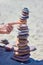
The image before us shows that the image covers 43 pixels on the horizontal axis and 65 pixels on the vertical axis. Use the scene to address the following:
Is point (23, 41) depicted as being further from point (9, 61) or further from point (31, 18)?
point (31, 18)

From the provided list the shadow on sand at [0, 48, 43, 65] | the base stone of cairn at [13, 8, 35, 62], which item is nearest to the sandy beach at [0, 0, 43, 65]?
the shadow on sand at [0, 48, 43, 65]

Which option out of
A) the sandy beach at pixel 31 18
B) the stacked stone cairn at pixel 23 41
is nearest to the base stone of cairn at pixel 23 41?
the stacked stone cairn at pixel 23 41

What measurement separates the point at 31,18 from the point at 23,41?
237 cm

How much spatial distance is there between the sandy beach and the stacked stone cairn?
1.32 feet

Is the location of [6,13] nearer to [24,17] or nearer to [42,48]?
[42,48]

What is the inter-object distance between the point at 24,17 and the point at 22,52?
0.37 m

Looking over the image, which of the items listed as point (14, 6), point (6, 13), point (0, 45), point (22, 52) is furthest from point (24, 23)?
point (14, 6)

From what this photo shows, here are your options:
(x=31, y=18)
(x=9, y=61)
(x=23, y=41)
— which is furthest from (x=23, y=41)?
(x=31, y=18)

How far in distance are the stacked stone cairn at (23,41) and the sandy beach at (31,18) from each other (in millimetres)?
403

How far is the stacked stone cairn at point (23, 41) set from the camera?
3119 millimetres

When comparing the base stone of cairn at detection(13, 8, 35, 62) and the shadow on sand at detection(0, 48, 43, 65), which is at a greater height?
the base stone of cairn at detection(13, 8, 35, 62)

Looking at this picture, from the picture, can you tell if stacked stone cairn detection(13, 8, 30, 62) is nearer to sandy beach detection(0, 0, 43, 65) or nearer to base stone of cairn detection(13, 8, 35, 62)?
base stone of cairn detection(13, 8, 35, 62)

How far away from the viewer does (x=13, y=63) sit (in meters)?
3.18

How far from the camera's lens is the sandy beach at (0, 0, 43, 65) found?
419 cm
